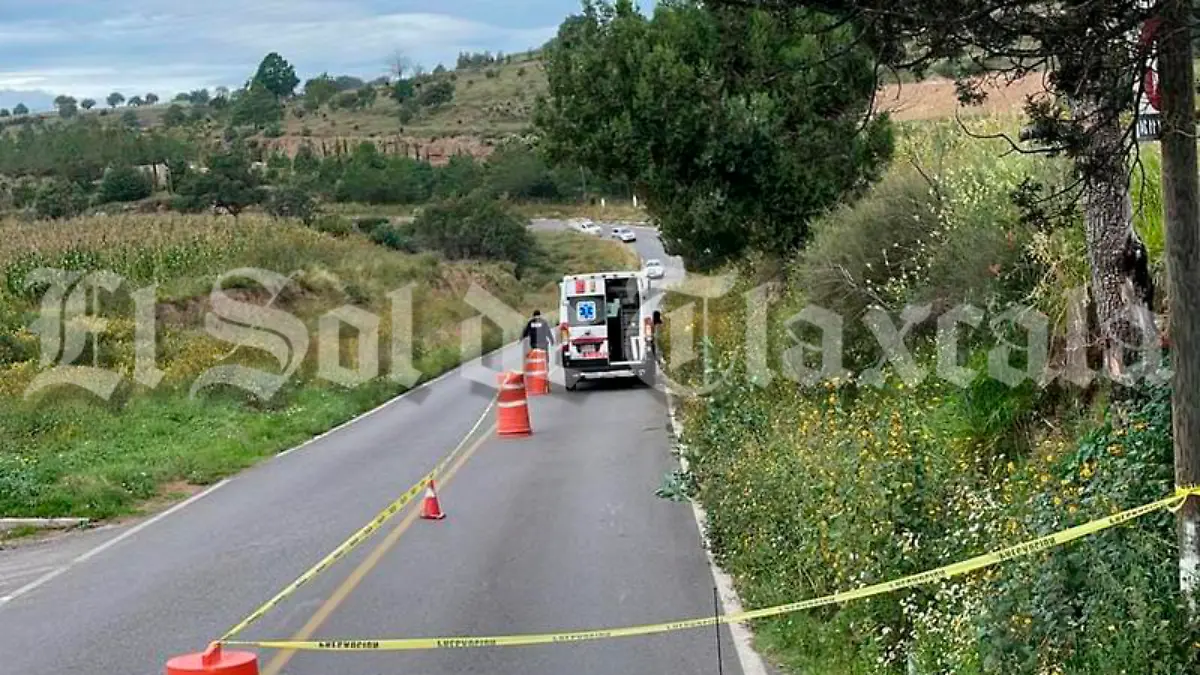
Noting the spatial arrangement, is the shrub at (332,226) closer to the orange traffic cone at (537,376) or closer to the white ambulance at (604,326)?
the orange traffic cone at (537,376)

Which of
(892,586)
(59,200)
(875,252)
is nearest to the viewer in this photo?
(892,586)

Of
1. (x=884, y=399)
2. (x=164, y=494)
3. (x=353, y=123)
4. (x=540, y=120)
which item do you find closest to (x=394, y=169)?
A: (x=353, y=123)

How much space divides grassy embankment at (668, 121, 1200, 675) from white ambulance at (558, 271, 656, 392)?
14338mm

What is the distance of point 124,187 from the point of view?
89.2 meters

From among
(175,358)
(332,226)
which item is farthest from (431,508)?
(332,226)

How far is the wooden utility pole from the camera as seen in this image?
6.48 m

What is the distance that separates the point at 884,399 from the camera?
43.8 feet

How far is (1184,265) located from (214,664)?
501cm

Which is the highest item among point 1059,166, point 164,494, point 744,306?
point 1059,166

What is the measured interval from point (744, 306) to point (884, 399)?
1254cm

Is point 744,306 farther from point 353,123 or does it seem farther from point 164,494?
point 353,123

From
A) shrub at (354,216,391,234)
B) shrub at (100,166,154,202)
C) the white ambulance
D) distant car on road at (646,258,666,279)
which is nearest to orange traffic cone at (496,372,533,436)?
the white ambulance

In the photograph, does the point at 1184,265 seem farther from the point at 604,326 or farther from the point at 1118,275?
the point at 604,326

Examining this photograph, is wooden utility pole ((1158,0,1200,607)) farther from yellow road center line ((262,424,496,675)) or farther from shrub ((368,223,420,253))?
shrub ((368,223,420,253))
